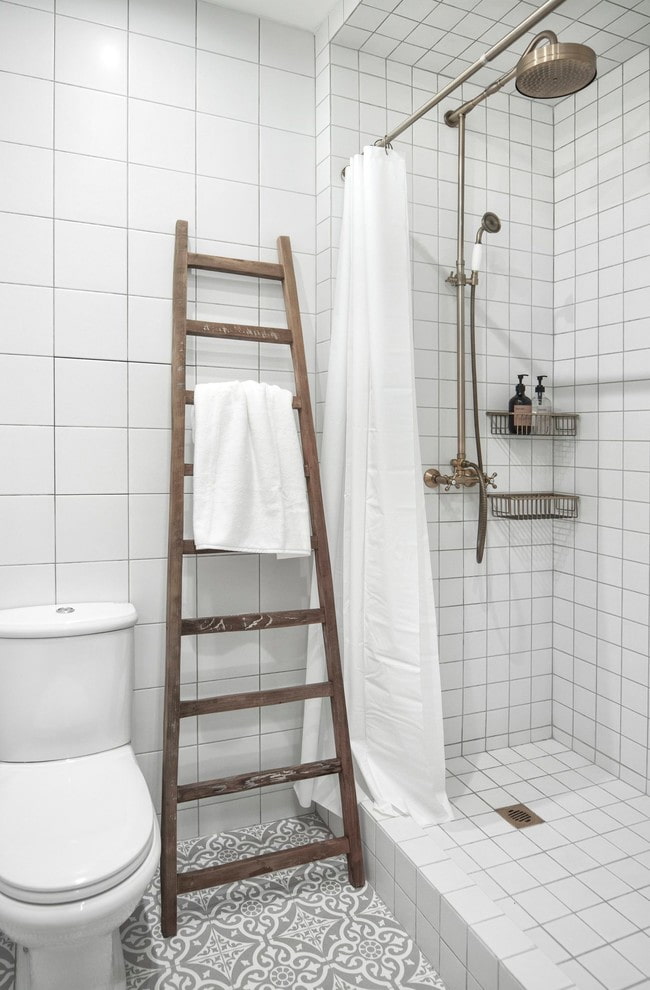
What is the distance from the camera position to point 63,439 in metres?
1.76

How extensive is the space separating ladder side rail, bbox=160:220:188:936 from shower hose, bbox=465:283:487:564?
2.98 ft

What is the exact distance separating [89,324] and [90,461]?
1.22 feet

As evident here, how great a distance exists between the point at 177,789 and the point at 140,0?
212 centimetres

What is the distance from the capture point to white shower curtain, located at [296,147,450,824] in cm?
178

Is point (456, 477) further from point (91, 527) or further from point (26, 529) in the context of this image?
point (26, 529)

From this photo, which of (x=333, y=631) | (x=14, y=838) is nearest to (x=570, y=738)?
(x=333, y=631)

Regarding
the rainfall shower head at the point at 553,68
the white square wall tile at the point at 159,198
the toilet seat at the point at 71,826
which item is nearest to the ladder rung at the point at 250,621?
the toilet seat at the point at 71,826

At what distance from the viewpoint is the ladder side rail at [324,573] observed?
5.76 ft

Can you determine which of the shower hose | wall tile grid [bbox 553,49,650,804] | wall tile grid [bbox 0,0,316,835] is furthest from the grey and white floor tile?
the shower hose

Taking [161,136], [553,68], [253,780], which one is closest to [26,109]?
[161,136]

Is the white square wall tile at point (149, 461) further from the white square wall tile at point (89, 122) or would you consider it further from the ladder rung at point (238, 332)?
the white square wall tile at point (89, 122)

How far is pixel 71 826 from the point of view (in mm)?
1302

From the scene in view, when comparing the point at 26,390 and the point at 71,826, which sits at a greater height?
the point at 26,390

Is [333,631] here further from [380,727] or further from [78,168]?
[78,168]
